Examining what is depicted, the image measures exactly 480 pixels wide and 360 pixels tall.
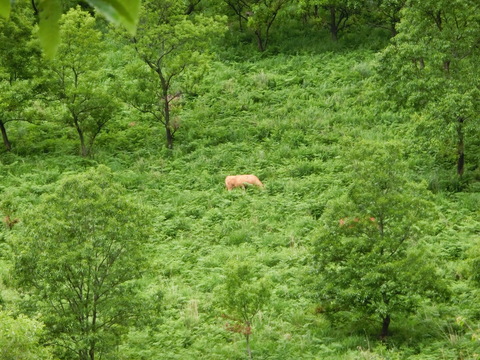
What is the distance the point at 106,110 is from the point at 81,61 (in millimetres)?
1708

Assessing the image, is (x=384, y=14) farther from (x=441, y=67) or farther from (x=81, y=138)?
(x=81, y=138)

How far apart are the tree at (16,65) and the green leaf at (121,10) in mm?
21817

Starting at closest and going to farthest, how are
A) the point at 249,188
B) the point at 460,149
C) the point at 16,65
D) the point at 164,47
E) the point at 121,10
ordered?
1. the point at 121,10
2. the point at 460,149
3. the point at 249,188
4. the point at 16,65
5. the point at 164,47

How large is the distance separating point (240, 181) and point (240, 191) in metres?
0.29

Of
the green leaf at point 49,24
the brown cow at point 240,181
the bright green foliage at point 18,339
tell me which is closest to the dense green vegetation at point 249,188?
the bright green foliage at point 18,339

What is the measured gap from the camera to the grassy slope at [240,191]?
13227 millimetres

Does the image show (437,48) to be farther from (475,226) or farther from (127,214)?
(127,214)

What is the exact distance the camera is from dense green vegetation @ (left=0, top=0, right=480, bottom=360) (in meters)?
11.7

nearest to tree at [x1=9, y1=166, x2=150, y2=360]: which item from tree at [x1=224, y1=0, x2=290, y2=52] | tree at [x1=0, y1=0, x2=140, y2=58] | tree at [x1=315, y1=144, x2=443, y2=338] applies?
tree at [x1=315, y1=144, x2=443, y2=338]

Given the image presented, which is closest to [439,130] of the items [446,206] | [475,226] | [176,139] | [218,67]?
[446,206]

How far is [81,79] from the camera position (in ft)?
75.7

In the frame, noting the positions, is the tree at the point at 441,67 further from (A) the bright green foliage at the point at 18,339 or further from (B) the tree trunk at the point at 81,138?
(A) the bright green foliage at the point at 18,339

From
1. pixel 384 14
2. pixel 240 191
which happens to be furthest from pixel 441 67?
pixel 384 14

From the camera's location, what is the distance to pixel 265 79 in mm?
27641
